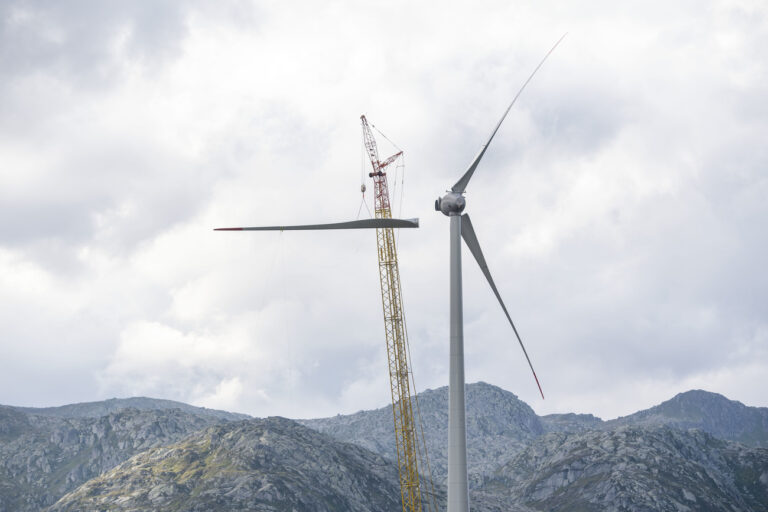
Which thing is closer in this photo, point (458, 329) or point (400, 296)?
point (458, 329)

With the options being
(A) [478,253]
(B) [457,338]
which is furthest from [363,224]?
(B) [457,338]

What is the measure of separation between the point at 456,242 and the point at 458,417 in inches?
670

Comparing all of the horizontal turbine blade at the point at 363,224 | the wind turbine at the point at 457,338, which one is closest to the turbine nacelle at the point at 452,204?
the wind turbine at the point at 457,338

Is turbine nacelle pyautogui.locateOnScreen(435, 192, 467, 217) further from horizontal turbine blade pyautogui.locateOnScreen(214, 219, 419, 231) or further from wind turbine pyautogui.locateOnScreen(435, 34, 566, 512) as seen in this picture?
horizontal turbine blade pyautogui.locateOnScreen(214, 219, 419, 231)

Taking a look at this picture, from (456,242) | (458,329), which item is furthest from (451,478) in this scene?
(456,242)

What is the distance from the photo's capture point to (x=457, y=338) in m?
59.5

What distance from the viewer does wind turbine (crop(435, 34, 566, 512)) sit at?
55719 millimetres

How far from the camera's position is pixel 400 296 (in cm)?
15288

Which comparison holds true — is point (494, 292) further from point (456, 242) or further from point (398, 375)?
point (398, 375)

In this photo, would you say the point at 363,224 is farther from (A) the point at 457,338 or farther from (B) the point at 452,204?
(A) the point at 457,338

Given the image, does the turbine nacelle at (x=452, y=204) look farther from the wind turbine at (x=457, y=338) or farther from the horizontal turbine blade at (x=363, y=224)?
the horizontal turbine blade at (x=363, y=224)

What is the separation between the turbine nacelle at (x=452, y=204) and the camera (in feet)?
222

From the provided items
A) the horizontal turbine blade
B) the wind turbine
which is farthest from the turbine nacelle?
the horizontal turbine blade

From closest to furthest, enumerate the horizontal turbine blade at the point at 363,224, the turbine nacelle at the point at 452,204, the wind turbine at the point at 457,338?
the wind turbine at the point at 457,338, the turbine nacelle at the point at 452,204, the horizontal turbine blade at the point at 363,224
